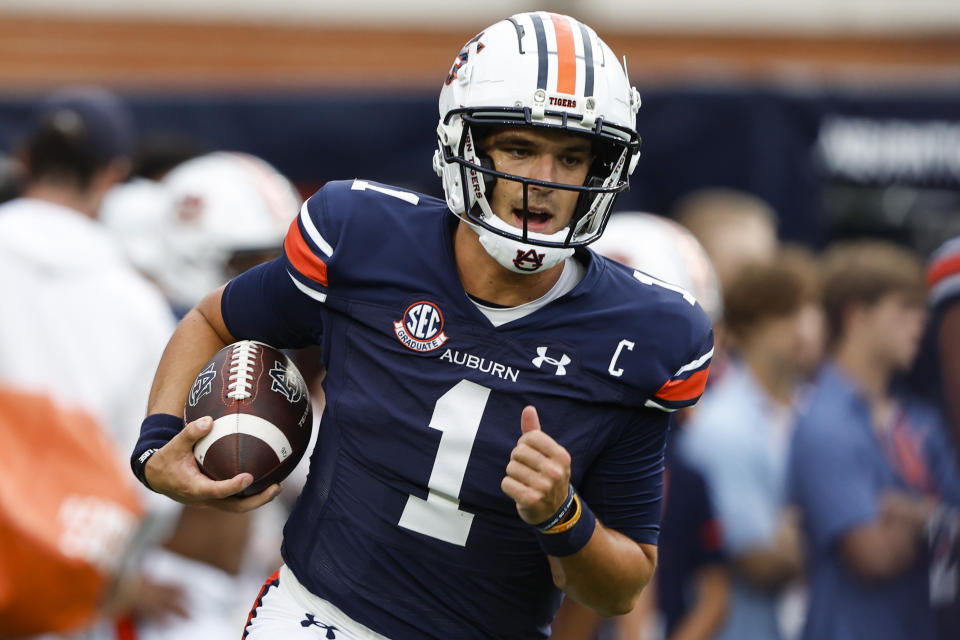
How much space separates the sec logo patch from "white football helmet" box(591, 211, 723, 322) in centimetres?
214

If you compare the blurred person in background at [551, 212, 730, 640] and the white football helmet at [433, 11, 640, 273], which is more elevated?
the white football helmet at [433, 11, 640, 273]

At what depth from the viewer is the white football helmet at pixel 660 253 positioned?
5.31 meters

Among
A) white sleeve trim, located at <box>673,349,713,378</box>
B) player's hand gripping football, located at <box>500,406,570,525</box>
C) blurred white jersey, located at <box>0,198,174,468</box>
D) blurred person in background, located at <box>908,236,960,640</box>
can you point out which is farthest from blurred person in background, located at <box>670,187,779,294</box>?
player's hand gripping football, located at <box>500,406,570,525</box>

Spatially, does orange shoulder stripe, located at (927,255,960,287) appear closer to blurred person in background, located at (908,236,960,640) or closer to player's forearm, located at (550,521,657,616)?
blurred person in background, located at (908,236,960,640)

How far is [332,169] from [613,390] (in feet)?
18.4

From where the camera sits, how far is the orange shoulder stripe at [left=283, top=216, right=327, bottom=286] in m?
3.21

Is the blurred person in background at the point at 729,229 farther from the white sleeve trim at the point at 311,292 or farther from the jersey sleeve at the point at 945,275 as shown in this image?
the white sleeve trim at the point at 311,292

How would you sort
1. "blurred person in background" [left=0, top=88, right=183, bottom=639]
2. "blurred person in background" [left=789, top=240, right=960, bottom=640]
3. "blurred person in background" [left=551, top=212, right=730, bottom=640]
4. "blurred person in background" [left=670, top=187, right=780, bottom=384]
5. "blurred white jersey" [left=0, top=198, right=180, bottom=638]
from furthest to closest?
"blurred person in background" [left=670, top=187, right=780, bottom=384]
"blurred person in background" [left=551, top=212, right=730, bottom=640]
"blurred person in background" [left=789, top=240, right=960, bottom=640]
"blurred white jersey" [left=0, top=198, right=180, bottom=638]
"blurred person in background" [left=0, top=88, right=183, bottom=639]

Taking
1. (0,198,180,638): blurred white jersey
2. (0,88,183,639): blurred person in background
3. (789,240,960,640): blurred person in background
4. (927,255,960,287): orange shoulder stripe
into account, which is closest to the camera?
(0,88,183,639): blurred person in background

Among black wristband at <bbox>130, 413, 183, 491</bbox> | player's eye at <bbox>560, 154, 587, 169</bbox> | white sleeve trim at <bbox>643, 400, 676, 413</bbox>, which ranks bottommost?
black wristband at <bbox>130, 413, 183, 491</bbox>

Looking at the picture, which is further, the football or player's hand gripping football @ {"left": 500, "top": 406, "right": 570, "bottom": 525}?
the football

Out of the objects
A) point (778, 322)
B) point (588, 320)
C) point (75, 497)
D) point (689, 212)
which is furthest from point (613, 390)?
point (689, 212)

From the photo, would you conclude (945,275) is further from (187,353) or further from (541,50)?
(187,353)

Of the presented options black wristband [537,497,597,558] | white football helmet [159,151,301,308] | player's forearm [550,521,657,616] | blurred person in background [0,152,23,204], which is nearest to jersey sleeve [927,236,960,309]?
player's forearm [550,521,657,616]
